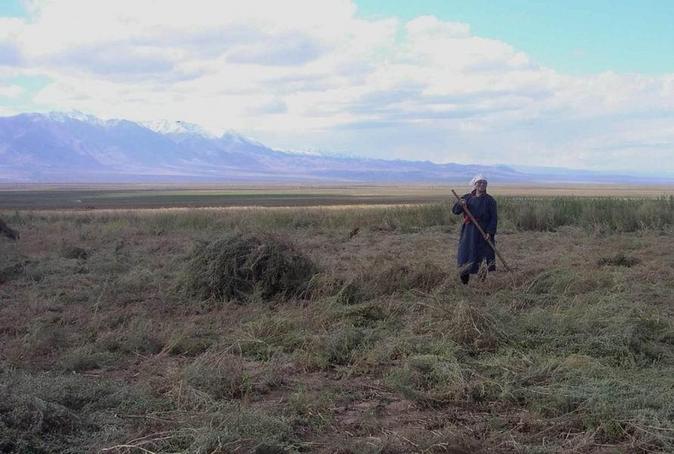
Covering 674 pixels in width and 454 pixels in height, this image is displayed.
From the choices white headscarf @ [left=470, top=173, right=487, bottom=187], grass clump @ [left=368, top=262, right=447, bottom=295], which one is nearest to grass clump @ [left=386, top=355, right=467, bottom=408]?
grass clump @ [left=368, top=262, right=447, bottom=295]

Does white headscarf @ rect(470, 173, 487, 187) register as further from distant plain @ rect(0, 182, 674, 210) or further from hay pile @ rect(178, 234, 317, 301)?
distant plain @ rect(0, 182, 674, 210)

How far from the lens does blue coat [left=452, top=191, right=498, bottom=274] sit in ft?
30.1

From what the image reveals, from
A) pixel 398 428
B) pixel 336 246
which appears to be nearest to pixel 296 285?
pixel 398 428

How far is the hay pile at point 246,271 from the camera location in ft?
28.8

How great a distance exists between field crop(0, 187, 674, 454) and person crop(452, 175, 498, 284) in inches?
12.6

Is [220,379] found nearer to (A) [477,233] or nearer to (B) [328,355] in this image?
(B) [328,355]

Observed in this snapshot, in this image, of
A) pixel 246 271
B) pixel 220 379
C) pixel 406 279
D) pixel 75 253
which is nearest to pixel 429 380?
pixel 220 379

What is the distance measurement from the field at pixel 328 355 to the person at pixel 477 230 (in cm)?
32

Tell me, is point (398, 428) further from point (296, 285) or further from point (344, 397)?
point (296, 285)

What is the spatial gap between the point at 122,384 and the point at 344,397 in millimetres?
1742

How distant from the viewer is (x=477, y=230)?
30.1 ft

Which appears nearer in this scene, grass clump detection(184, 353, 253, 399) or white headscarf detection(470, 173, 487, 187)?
grass clump detection(184, 353, 253, 399)

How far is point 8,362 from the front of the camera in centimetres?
574

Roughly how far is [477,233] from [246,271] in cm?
321
